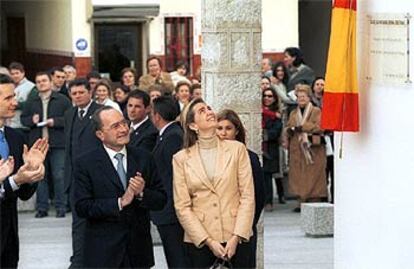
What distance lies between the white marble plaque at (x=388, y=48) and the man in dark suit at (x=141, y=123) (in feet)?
11.4

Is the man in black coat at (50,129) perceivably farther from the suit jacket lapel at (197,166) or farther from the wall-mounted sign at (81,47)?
the wall-mounted sign at (81,47)

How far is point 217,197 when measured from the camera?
358 inches

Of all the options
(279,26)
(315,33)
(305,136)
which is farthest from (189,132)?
(315,33)

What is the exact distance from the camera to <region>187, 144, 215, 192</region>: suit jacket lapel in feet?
29.8

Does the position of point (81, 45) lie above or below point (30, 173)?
above

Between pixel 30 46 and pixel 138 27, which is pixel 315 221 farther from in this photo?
pixel 30 46

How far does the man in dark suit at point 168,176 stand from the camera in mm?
9977

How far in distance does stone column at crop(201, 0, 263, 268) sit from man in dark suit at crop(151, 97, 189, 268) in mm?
478

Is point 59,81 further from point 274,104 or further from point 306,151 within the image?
point 306,151

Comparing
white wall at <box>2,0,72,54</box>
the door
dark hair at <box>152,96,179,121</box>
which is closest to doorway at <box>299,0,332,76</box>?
white wall at <box>2,0,72,54</box>

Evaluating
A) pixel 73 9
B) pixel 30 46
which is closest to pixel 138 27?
pixel 73 9

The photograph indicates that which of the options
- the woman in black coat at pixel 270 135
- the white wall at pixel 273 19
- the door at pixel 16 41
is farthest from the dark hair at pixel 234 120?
the door at pixel 16 41

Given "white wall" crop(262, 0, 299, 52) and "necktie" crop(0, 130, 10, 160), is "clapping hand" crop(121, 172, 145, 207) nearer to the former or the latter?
"necktie" crop(0, 130, 10, 160)

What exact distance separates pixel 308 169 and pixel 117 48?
12.8 meters
